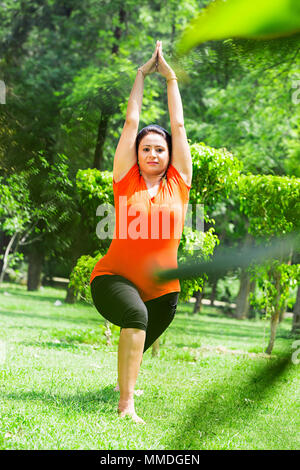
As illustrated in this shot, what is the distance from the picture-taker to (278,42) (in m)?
0.29

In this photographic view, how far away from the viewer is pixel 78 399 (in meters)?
2.71

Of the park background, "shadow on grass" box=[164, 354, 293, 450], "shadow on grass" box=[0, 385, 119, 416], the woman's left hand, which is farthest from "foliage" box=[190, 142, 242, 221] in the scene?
"shadow on grass" box=[164, 354, 293, 450]

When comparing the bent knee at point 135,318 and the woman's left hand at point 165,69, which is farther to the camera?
the bent knee at point 135,318

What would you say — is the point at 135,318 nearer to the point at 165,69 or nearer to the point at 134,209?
the point at 134,209

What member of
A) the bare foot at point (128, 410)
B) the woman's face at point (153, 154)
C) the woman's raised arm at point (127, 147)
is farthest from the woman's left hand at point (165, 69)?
the bare foot at point (128, 410)

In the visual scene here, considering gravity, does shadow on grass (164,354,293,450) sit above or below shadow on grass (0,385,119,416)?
above

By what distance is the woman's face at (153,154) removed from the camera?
1898mm

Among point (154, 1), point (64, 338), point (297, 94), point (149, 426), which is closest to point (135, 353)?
point (149, 426)

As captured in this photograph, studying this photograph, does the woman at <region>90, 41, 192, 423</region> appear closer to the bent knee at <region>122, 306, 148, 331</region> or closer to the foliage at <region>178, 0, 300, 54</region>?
the bent knee at <region>122, 306, 148, 331</region>

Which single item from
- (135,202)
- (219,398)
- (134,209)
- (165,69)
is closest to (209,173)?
(135,202)

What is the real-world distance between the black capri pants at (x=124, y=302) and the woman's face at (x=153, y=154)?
0.40 metres

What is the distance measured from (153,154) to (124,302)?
1.69 ft

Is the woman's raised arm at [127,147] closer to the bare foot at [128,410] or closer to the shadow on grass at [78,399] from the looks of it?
the bare foot at [128,410]

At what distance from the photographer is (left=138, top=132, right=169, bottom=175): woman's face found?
74.7 inches
